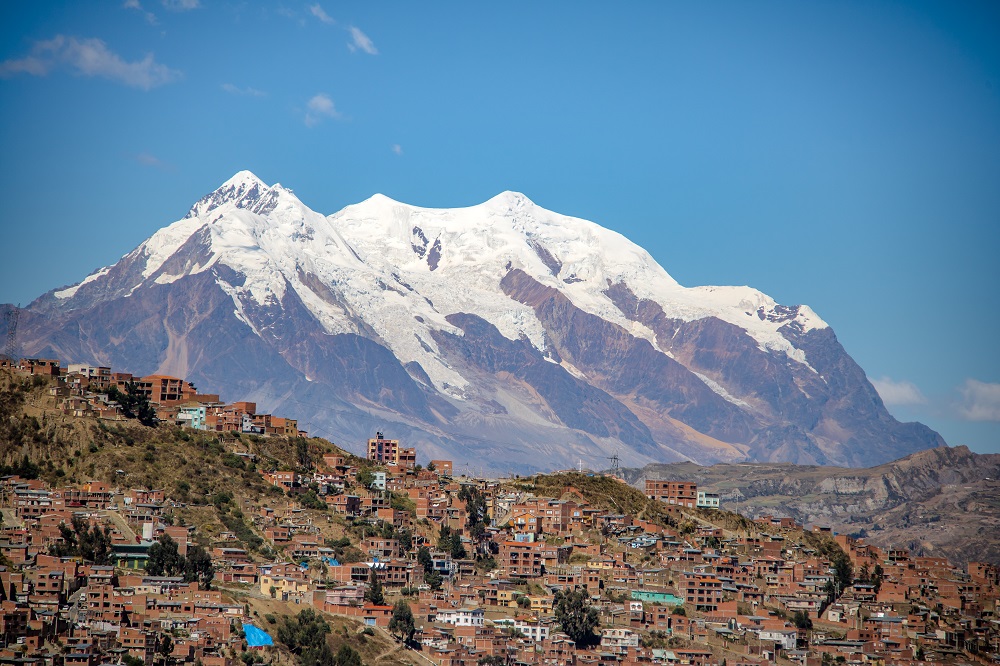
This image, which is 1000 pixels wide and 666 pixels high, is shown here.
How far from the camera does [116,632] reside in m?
86.2

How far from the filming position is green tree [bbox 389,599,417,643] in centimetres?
9762

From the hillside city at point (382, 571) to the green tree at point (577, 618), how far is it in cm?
20

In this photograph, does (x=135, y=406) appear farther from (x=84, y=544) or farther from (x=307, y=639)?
(x=307, y=639)

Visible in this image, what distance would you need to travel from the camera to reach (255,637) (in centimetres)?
9088

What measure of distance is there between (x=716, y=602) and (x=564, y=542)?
1445 cm

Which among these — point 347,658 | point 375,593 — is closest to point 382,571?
point 375,593

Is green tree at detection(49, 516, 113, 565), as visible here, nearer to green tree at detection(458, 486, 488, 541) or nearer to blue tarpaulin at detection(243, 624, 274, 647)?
blue tarpaulin at detection(243, 624, 274, 647)

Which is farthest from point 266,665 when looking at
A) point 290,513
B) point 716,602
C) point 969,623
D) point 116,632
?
point 969,623

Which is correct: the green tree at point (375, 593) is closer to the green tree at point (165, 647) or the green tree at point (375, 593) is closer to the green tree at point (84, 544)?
the green tree at point (84, 544)

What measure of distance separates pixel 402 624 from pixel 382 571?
9.43 meters

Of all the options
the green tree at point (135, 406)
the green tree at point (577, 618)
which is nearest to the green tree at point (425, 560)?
the green tree at point (577, 618)

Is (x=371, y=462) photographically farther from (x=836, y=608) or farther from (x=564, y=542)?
(x=836, y=608)

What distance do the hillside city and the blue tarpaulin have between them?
113 mm

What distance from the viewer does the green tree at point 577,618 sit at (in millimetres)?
102688
